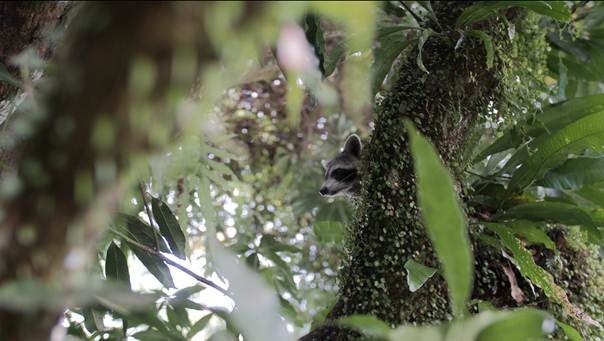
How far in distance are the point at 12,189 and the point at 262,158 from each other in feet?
8.37

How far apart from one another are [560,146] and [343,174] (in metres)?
0.67

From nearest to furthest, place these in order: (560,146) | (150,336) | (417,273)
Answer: (150,336), (417,273), (560,146)

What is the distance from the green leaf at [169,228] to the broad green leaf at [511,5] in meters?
0.70

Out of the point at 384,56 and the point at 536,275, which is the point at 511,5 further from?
the point at 536,275

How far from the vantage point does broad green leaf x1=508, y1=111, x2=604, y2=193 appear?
1.39 m

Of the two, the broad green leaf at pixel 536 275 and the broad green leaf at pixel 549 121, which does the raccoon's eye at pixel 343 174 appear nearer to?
the broad green leaf at pixel 549 121

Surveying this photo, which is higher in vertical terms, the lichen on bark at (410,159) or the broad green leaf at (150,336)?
the broad green leaf at (150,336)

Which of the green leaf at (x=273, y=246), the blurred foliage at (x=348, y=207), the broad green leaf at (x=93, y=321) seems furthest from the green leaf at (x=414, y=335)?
the green leaf at (x=273, y=246)

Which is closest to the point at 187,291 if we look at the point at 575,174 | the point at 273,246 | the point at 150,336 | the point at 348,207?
the point at 150,336

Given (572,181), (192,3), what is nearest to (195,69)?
(192,3)

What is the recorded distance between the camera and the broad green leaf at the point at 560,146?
1.39 metres

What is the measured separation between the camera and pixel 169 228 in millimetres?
1256

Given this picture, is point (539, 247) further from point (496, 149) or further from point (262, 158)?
point (262, 158)

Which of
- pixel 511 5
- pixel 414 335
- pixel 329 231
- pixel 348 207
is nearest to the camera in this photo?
pixel 414 335
